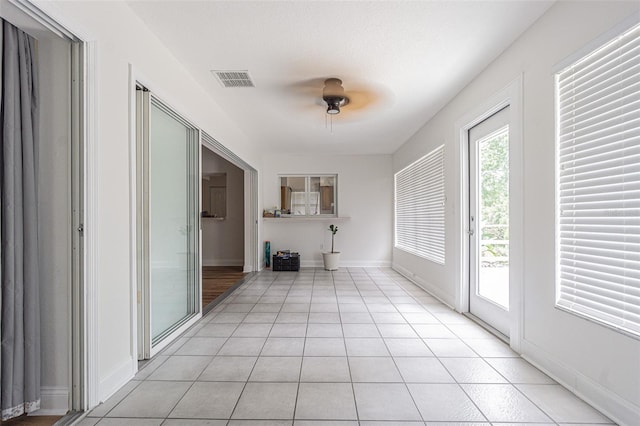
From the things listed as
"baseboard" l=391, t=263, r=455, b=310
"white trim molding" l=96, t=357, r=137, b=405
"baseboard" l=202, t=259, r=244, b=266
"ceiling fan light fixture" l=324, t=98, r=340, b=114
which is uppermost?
"ceiling fan light fixture" l=324, t=98, r=340, b=114

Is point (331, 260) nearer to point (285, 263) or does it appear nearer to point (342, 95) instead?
point (285, 263)

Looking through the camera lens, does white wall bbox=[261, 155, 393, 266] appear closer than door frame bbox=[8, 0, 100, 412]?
No

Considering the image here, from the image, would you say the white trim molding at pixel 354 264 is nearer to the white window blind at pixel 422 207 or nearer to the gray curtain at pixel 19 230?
the white window blind at pixel 422 207

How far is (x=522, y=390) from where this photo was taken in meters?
1.84

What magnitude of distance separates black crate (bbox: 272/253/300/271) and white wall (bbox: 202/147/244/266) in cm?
128

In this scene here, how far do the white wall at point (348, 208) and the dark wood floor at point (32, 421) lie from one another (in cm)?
525

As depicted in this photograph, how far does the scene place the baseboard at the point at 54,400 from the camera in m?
1.62

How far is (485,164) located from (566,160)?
1154mm

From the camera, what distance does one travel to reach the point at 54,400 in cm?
163

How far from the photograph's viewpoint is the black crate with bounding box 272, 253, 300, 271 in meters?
6.27

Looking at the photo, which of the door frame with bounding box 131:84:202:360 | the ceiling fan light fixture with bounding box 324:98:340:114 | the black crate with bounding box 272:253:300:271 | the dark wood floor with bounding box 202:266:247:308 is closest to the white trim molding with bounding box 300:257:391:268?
the black crate with bounding box 272:253:300:271

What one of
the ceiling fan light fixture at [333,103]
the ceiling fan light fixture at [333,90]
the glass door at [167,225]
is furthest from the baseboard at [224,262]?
the ceiling fan light fixture at [333,90]

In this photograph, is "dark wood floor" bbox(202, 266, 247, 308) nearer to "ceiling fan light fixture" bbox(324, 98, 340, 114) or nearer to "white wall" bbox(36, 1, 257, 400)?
"white wall" bbox(36, 1, 257, 400)

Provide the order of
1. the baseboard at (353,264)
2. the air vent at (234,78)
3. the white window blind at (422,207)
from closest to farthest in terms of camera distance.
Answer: the air vent at (234,78) < the white window blind at (422,207) < the baseboard at (353,264)
